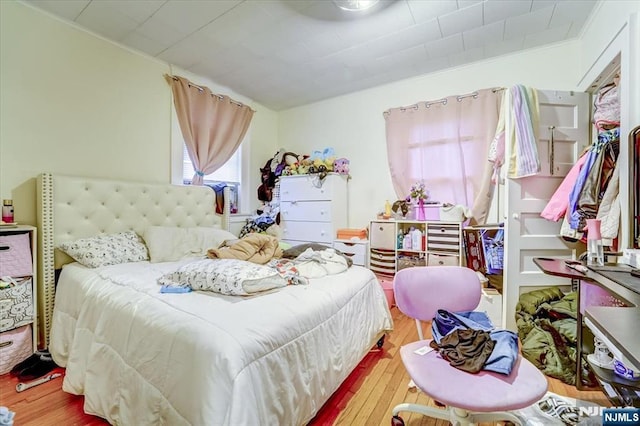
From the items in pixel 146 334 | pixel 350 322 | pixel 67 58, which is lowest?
pixel 350 322

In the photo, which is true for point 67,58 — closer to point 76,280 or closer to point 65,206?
point 65,206

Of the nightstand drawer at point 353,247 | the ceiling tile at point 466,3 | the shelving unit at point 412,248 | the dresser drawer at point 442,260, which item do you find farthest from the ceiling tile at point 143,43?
the dresser drawer at point 442,260

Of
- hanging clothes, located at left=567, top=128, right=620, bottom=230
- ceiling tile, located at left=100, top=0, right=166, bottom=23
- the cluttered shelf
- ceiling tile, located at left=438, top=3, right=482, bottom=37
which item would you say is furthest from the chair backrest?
ceiling tile, located at left=100, top=0, right=166, bottom=23

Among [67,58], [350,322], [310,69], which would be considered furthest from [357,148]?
[67,58]

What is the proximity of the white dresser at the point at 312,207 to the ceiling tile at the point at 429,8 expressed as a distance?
183cm

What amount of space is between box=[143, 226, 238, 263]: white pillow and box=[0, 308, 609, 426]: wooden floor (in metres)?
1.01

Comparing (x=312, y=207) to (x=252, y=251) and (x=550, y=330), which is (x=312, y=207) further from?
(x=550, y=330)

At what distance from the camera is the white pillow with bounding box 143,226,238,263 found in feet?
7.98

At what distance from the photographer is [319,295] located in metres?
1.54

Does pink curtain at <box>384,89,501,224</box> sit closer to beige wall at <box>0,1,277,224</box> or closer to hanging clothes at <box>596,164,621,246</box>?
hanging clothes at <box>596,164,621,246</box>

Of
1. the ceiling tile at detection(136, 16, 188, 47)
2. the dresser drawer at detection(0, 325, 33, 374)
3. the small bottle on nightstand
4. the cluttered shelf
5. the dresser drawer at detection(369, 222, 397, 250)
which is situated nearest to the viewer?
the cluttered shelf

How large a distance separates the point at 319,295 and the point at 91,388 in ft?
4.06

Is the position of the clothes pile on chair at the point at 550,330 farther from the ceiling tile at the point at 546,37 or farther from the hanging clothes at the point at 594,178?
the ceiling tile at the point at 546,37

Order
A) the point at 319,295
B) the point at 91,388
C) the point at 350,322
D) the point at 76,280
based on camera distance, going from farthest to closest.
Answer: the point at 76,280, the point at 350,322, the point at 319,295, the point at 91,388
